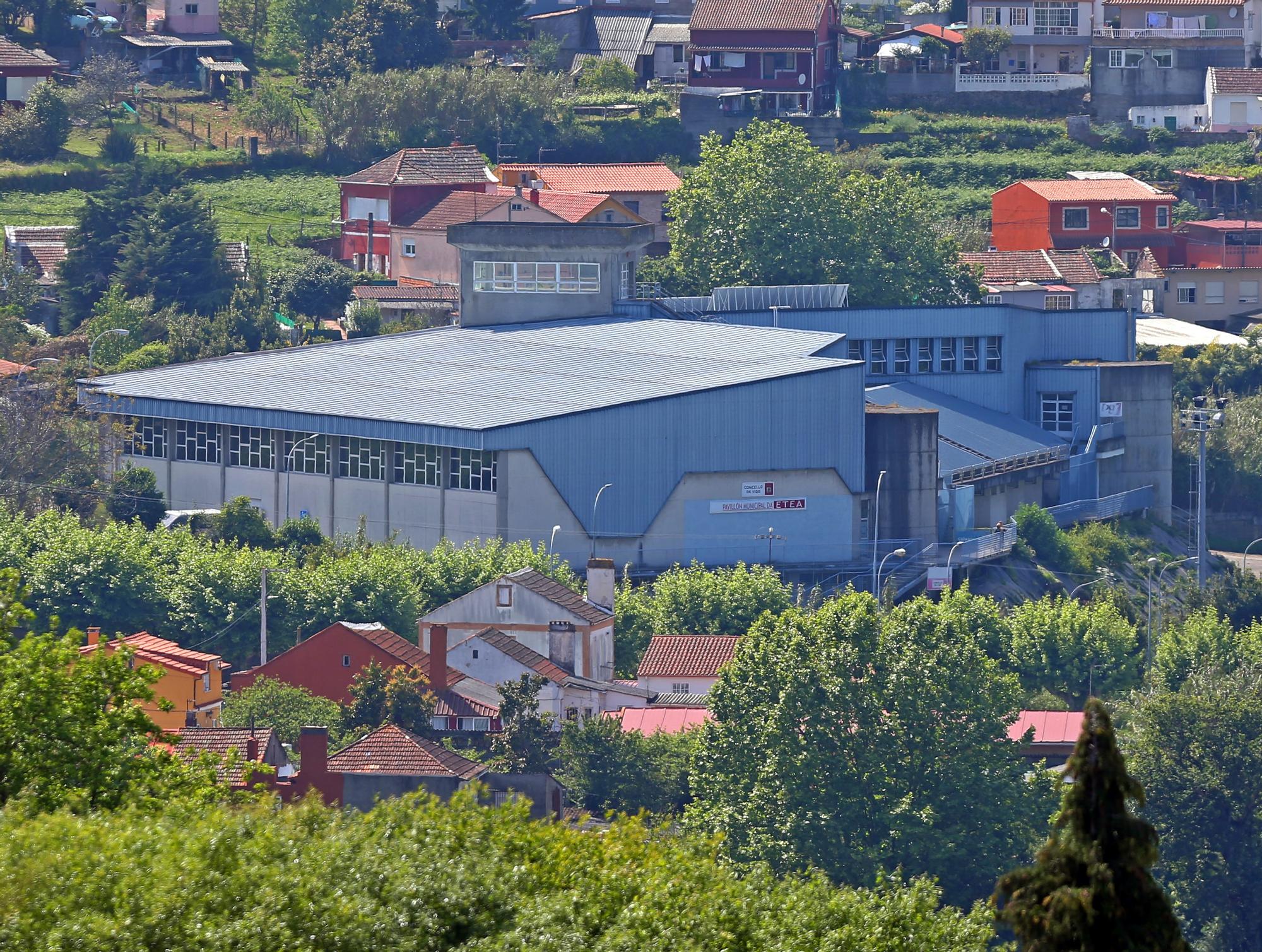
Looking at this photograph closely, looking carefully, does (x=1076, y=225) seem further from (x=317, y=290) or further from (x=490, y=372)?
(x=490, y=372)

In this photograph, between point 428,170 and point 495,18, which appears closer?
point 428,170

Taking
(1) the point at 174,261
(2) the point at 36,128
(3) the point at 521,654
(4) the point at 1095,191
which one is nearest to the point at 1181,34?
(4) the point at 1095,191

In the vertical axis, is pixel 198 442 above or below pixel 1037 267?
below

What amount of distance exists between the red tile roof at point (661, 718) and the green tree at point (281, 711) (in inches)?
252

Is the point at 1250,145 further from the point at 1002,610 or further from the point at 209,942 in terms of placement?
the point at 209,942

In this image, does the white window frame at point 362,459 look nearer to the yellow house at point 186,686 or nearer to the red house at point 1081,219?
the yellow house at point 186,686

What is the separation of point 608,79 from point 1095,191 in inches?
1070

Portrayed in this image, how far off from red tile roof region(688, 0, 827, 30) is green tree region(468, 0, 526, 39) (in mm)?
13593

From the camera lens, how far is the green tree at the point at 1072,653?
71375mm

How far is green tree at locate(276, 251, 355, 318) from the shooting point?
107m

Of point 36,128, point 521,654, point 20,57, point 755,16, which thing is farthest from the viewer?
point 755,16

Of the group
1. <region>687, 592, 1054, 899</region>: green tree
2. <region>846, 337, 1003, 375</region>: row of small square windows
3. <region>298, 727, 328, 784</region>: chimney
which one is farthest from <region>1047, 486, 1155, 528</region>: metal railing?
<region>298, 727, 328, 784</region>: chimney

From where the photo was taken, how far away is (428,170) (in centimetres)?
11638

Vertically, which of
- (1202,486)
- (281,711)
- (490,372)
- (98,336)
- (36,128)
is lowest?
(281,711)
